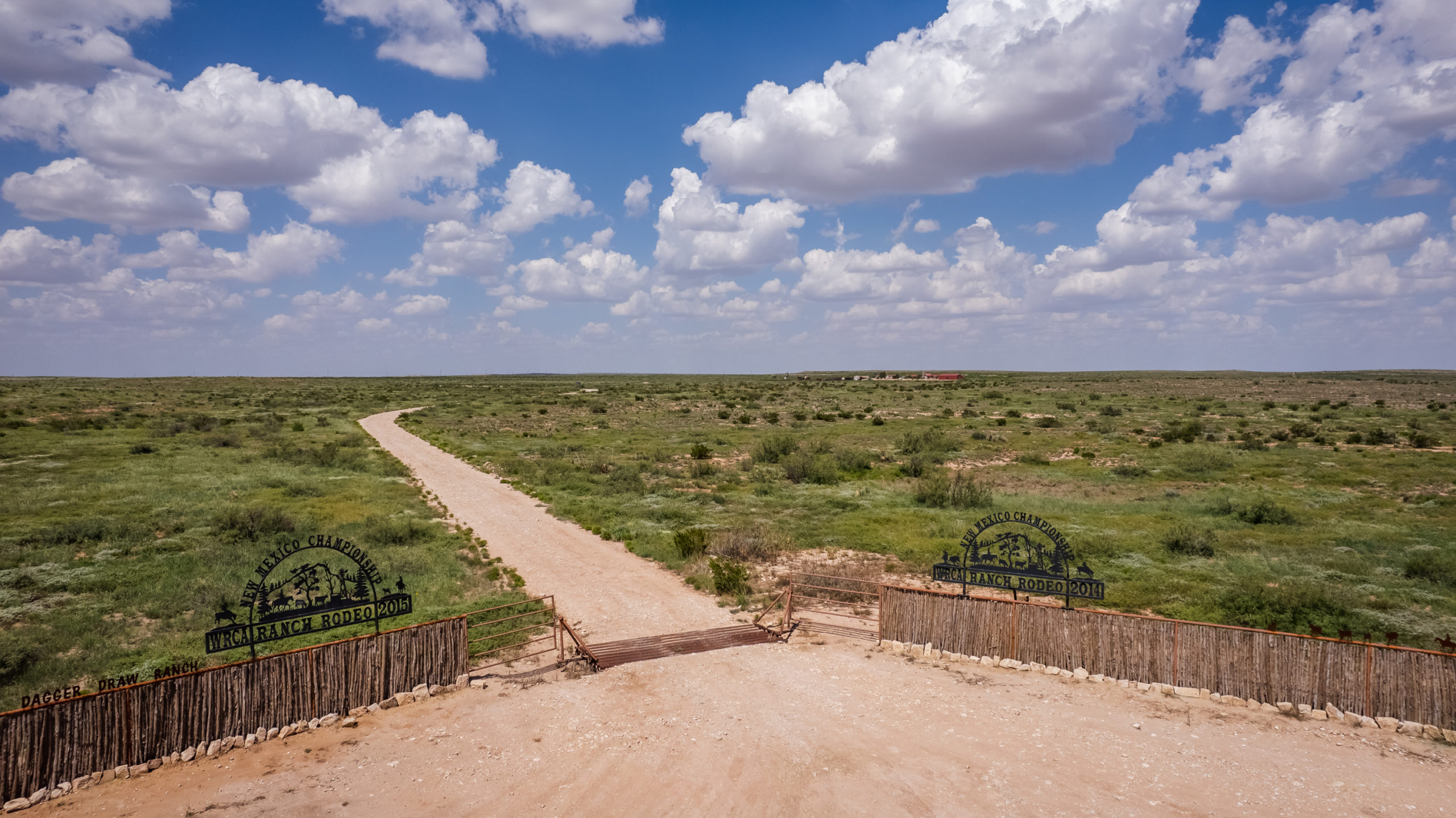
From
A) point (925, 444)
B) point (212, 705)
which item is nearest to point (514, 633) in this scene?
point (212, 705)

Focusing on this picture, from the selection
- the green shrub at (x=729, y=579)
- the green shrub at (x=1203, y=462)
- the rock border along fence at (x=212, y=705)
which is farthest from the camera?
the green shrub at (x=1203, y=462)

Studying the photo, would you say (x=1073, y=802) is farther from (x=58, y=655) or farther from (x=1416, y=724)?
(x=58, y=655)

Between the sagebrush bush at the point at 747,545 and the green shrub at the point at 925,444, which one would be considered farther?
the green shrub at the point at 925,444

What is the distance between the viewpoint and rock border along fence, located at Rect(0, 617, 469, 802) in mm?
9719

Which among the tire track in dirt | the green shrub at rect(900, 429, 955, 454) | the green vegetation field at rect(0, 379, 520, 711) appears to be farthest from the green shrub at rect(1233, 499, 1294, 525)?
the green vegetation field at rect(0, 379, 520, 711)

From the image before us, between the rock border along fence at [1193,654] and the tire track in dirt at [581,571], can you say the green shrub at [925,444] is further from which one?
the rock border along fence at [1193,654]

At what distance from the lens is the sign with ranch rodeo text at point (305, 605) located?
36.6 feet

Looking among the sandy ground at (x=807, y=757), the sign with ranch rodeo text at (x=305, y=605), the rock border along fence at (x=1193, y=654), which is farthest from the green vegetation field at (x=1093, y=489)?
the sign with ranch rodeo text at (x=305, y=605)

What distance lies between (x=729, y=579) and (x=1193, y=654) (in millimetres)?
10420

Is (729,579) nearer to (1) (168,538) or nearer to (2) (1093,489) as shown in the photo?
(1) (168,538)

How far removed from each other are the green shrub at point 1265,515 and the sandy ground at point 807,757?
16.0 metres

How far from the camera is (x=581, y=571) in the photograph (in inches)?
808

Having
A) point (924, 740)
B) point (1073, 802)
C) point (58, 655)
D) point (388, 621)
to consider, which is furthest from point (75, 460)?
point (1073, 802)

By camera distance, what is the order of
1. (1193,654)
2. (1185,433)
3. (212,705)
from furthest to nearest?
(1185,433) < (1193,654) < (212,705)
